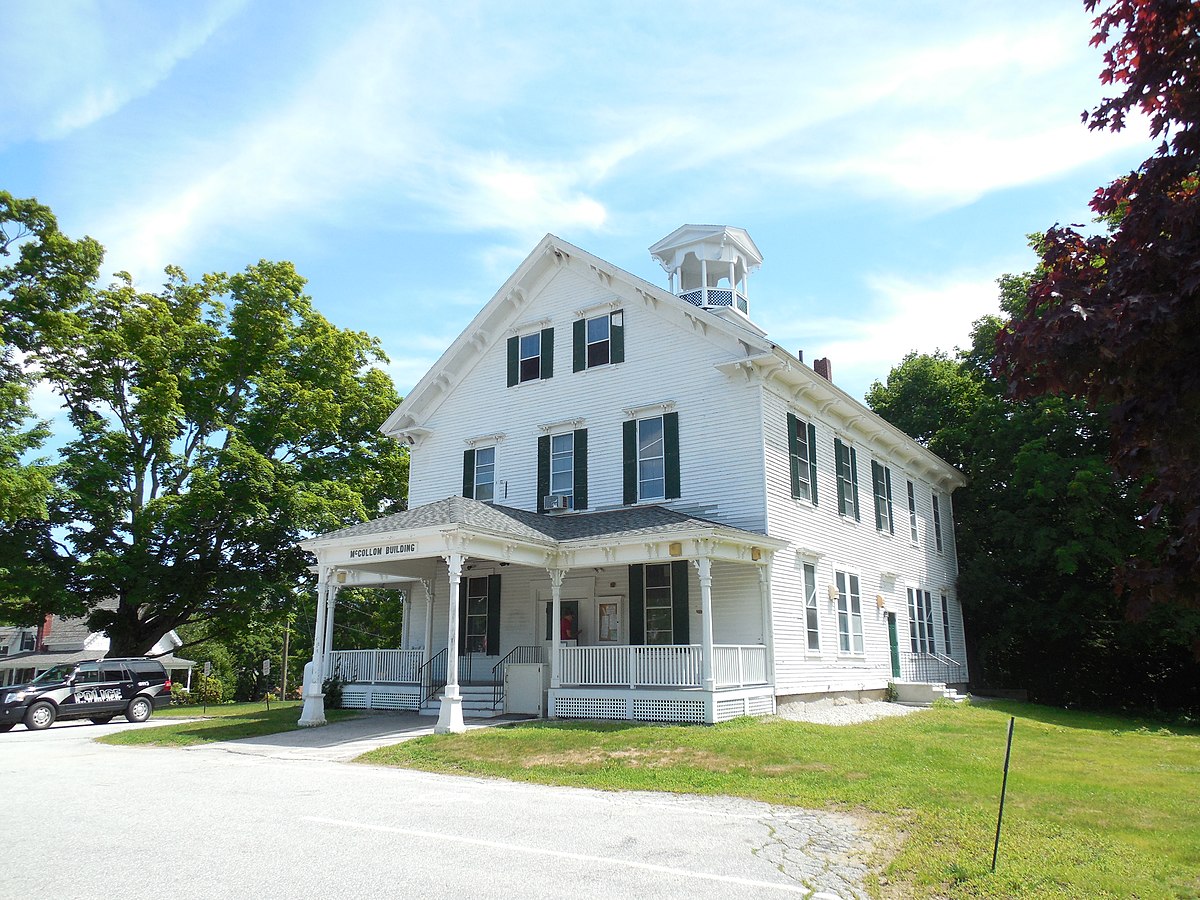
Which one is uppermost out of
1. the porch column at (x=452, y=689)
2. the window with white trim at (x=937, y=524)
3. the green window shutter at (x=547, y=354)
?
the green window shutter at (x=547, y=354)

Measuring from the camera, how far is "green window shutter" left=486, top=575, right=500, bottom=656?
20891 millimetres

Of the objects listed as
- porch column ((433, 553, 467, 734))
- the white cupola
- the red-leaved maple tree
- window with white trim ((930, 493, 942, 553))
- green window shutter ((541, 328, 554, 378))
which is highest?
the white cupola

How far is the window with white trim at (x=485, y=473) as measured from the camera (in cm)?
2259

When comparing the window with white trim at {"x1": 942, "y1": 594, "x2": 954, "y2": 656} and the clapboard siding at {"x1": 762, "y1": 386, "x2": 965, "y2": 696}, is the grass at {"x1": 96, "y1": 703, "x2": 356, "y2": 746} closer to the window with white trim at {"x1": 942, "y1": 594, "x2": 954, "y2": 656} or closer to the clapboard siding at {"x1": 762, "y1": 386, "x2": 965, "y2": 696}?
the clapboard siding at {"x1": 762, "y1": 386, "x2": 965, "y2": 696}

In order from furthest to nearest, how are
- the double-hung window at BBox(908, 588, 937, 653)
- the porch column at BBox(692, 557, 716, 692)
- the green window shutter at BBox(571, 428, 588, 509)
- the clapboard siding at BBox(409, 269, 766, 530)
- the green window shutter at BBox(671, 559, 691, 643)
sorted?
the double-hung window at BBox(908, 588, 937, 653), the green window shutter at BBox(571, 428, 588, 509), the clapboard siding at BBox(409, 269, 766, 530), the green window shutter at BBox(671, 559, 691, 643), the porch column at BBox(692, 557, 716, 692)

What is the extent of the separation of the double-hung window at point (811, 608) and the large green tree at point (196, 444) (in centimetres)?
1641

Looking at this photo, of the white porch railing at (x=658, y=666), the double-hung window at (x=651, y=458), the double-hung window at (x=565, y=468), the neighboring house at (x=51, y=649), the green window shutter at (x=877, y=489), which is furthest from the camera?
the neighboring house at (x=51, y=649)

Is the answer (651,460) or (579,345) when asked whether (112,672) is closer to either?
(579,345)

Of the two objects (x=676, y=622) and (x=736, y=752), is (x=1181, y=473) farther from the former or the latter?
(x=676, y=622)

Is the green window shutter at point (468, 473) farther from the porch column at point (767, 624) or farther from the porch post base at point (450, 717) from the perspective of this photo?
the porch column at point (767, 624)

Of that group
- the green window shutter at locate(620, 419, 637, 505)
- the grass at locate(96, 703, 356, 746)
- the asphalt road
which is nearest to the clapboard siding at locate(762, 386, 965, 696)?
the green window shutter at locate(620, 419, 637, 505)

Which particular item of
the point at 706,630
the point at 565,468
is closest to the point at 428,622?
the point at 565,468

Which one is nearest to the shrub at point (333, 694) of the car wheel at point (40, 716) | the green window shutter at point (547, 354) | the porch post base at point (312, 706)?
the porch post base at point (312, 706)

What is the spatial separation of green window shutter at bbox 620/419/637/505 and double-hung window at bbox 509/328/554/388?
2840 millimetres
